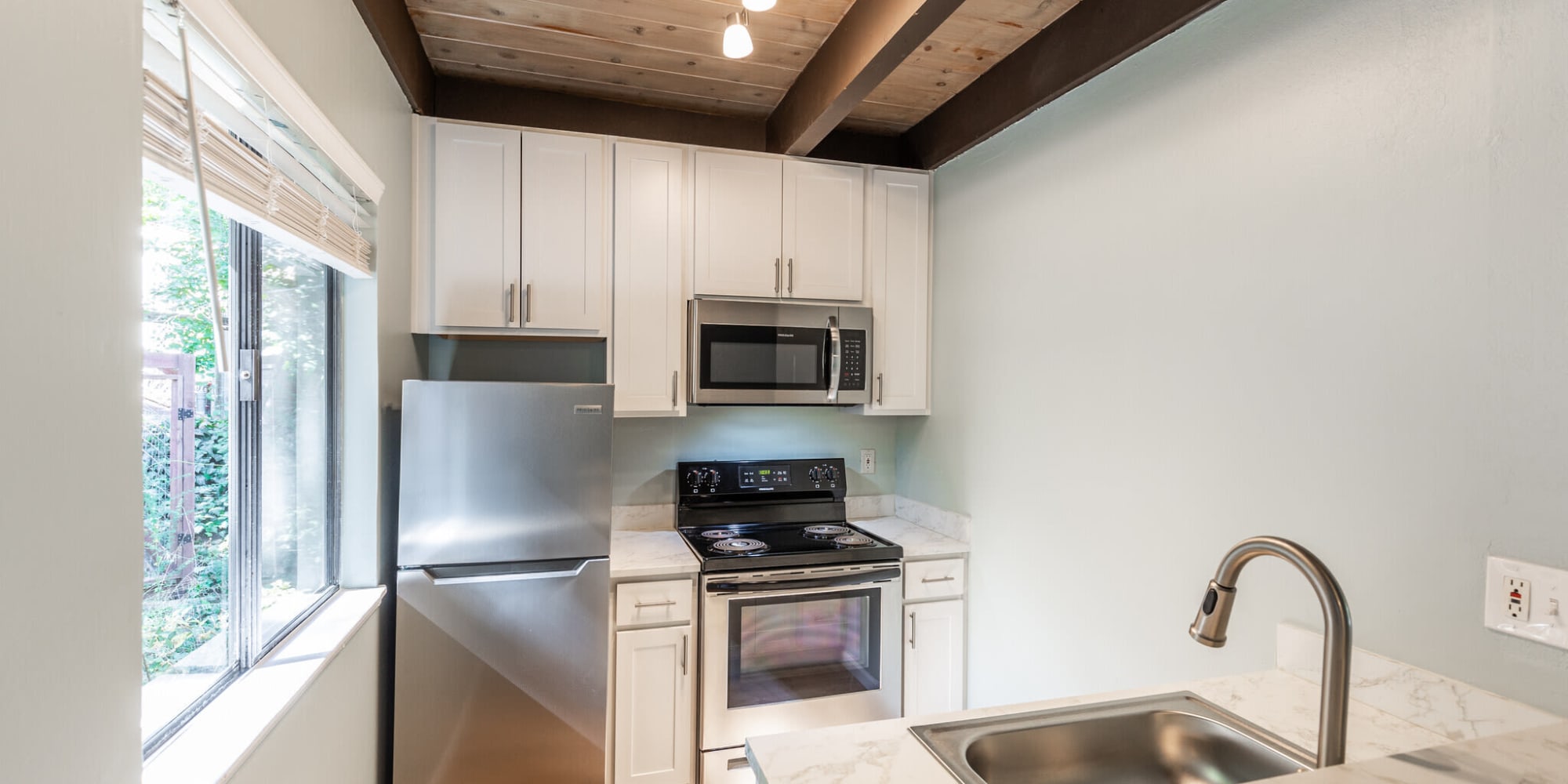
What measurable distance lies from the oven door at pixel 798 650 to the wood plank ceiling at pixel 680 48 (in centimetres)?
175

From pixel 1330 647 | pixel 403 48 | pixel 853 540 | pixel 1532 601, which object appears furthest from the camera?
pixel 853 540

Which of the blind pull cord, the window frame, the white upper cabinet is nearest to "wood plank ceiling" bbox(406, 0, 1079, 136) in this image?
the white upper cabinet

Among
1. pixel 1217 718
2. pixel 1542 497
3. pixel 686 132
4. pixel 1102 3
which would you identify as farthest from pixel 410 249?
pixel 1542 497

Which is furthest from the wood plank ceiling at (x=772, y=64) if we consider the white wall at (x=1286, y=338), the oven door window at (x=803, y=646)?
the oven door window at (x=803, y=646)

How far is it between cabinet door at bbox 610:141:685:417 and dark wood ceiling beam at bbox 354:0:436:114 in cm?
66

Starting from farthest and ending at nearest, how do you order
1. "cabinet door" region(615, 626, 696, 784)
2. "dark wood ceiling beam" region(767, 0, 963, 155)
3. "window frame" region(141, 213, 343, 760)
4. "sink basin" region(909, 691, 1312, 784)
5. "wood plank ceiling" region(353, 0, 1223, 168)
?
"cabinet door" region(615, 626, 696, 784) → "wood plank ceiling" region(353, 0, 1223, 168) → "dark wood ceiling beam" region(767, 0, 963, 155) → "window frame" region(141, 213, 343, 760) → "sink basin" region(909, 691, 1312, 784)

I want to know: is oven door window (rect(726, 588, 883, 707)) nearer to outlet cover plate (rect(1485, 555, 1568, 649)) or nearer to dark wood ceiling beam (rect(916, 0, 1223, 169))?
outlet cover plate (rect(1485, 555, 1568, 649))

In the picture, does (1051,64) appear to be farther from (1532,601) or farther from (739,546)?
(739,546)

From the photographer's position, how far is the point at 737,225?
2.66 meters

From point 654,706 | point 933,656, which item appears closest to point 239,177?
point 654,706

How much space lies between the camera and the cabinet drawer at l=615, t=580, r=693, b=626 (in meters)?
2.24

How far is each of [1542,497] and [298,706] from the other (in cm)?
219

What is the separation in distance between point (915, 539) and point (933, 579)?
0.18 metres

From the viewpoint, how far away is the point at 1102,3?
1895 mm
